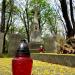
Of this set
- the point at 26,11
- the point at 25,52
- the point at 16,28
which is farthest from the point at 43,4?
the point at 25,52

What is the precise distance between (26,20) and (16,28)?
27.5 feet

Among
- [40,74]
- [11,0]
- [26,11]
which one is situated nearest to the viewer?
[40,74]

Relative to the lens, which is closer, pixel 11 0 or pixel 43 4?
pixel 11 0

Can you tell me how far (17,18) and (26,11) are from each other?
9.40 ft

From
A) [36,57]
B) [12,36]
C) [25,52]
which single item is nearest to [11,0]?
[12,36]

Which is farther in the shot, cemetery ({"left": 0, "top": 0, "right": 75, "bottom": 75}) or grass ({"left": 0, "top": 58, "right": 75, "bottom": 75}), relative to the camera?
grass ({"left": 0, "top": 58, "right": 75, "bottom": 75})

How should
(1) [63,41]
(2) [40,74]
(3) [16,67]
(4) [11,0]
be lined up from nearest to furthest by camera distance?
(3) [16,67] → (2) [40,74] → (1) [63,41] → (4) [11,0]

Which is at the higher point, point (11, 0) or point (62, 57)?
point (11, 0)

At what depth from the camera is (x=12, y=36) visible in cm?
2834

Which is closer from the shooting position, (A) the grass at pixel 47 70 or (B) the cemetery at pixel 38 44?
(B) the cemetery at pixel 38 44

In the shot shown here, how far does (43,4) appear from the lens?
59688mm

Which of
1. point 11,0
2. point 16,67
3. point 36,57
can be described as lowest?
point 36,57

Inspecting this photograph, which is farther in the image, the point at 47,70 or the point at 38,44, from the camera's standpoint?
the point at 38,44

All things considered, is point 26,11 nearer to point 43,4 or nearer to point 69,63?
point 43,4
